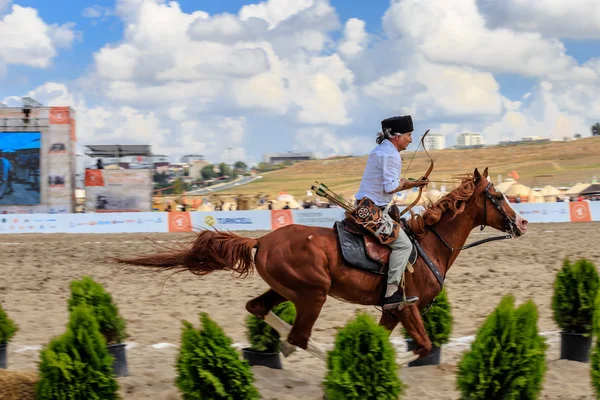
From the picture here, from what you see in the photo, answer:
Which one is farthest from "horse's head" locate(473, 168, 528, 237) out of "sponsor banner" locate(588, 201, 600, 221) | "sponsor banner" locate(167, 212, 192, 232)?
"sponsor banner" locate(588, 201, 600, 221)

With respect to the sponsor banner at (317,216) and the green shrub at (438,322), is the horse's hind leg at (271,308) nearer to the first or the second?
the green shrub at (438,322)

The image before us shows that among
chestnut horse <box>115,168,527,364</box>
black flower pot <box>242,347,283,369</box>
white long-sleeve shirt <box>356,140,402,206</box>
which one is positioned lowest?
black flower pot <box>242,347,283,369</box>

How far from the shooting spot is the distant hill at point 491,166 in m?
59.2

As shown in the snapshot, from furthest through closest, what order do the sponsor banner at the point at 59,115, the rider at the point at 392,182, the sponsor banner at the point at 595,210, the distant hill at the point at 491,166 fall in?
the distant hill at the point at 491,166 < the sponsor banner at the point at 59,115 < the sponsor banner at the point at 595,210 < the rider at the point at 392,182

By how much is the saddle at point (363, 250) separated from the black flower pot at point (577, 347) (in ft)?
6.72

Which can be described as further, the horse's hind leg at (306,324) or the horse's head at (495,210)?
the horse's head at (495,210)

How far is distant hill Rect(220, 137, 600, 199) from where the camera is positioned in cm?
5922

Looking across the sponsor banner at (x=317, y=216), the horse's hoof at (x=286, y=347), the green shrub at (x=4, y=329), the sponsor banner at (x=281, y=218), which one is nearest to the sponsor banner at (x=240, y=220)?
the sponsor banner at (x=281, y=218)

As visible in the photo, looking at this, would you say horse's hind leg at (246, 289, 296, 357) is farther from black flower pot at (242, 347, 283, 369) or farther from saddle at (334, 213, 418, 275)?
saddle at (334, 213, 418, 275)

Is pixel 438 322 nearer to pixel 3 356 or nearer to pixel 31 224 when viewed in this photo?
pixel 3 356

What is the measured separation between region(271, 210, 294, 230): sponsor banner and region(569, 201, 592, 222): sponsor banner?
1085 cm

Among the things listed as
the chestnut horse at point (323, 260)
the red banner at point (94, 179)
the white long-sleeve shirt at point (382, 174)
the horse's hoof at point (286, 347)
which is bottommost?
the horse's hoof at point (286, 347)

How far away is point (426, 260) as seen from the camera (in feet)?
22.3

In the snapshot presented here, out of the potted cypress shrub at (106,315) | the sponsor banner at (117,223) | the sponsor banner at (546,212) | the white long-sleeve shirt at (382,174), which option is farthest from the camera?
the sponsor banner at (546,212)
